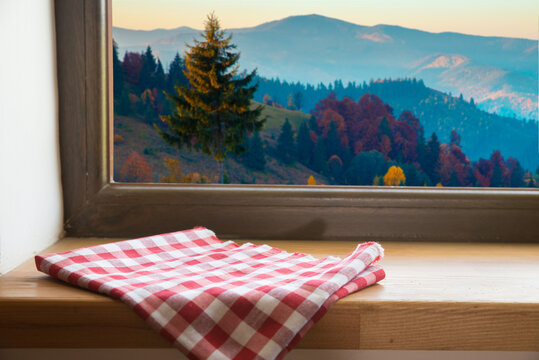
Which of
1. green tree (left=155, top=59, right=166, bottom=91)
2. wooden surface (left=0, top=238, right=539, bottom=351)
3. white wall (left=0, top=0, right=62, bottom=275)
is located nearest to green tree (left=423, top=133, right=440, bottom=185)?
wooden surface (left=0, top=238, right=539, bottom=351)

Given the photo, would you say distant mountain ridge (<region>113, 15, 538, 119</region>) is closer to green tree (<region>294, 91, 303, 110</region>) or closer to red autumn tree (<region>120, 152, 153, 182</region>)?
green tree (<region>294, 91, 303, 110</region>)

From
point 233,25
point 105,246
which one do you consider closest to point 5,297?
point 105,246

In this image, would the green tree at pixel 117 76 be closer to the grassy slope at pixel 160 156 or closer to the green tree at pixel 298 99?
the grassy slope at pixel 160 156

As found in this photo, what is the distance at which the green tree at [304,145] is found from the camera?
1194mm

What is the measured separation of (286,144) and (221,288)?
0.56 metres

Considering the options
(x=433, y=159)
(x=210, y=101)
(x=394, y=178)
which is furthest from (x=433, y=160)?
(x=210, y=101)

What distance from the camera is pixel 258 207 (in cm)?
109

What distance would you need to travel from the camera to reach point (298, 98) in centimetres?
120

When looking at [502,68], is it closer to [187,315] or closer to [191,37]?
[191,37]

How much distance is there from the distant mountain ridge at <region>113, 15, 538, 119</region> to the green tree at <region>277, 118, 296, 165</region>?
0.12m

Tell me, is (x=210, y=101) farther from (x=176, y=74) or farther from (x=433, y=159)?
(x=433, y=159)

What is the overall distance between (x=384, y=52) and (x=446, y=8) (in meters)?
0.17

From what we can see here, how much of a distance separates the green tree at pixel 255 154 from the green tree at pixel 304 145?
8 cm

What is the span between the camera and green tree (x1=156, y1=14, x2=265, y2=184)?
1.15 m
